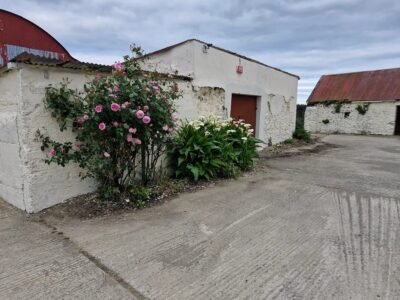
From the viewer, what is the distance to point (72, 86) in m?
3.99

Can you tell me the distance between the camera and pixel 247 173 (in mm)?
5984

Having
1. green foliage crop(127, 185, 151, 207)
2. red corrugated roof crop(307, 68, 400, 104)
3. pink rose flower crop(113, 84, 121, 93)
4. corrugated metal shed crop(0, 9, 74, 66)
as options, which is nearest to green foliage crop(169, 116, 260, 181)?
green foliage crop(127, 185, 151, 207)

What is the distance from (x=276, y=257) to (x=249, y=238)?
0.44m

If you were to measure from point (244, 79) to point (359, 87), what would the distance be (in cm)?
1444

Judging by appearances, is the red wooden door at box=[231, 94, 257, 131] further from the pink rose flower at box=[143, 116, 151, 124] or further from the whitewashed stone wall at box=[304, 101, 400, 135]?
the whitewashed stone wall at box=[304, 101, 400, 135]

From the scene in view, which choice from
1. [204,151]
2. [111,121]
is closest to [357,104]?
[204,151]

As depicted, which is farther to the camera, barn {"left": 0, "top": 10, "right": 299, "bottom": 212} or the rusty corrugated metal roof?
barn {"left": 0, "top": 10, "right": 299, "bottom": 212}

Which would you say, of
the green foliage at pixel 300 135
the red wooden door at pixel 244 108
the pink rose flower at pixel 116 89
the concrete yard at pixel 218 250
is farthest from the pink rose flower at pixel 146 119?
the green foliage at pixel 300 135

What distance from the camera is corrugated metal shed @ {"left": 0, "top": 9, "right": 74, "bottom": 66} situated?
22.3 ft

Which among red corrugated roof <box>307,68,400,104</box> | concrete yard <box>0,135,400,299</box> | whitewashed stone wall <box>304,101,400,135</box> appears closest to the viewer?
concrete yard <box>0,135,400,299</box>

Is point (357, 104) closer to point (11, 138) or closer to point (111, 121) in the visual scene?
point (111, 121)

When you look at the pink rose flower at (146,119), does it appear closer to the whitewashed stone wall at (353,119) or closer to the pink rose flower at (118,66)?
the pink rose flower at (118,66)

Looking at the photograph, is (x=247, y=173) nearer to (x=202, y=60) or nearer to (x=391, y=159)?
(x=202, y=60)

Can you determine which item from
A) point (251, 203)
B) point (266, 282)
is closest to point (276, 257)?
point (266, 282)
